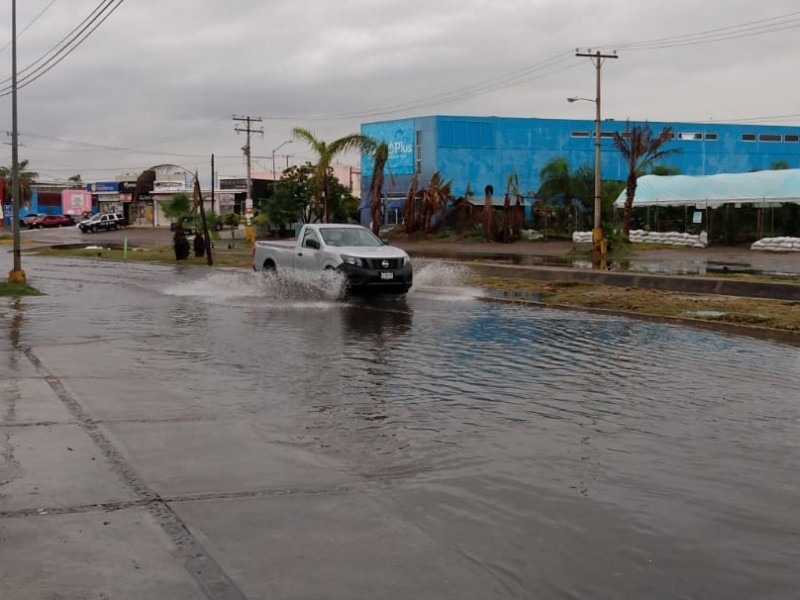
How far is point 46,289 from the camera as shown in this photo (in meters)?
23.6

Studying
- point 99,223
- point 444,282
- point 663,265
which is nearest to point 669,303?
point 444,282

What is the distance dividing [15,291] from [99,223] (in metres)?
64.0

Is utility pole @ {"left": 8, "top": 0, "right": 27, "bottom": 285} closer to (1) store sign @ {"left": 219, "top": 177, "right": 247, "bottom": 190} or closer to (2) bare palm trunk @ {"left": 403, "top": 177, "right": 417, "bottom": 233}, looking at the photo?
(2) bare palm trunk @ {"left": 403, "top": 177, "right": 417, "bottom": 233}

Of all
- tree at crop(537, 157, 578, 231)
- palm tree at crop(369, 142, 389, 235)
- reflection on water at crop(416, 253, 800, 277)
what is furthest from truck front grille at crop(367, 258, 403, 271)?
tree at crop(537, 157, 578, 231)

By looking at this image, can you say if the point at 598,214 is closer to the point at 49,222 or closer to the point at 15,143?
the point at 15,143

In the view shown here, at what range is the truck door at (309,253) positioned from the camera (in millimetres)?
20766

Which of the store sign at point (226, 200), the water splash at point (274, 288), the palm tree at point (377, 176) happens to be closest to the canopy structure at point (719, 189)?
the palm tree at point (377, 176)

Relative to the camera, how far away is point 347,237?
21.3m

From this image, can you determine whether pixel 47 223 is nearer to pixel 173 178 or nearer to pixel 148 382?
pixel 173 178

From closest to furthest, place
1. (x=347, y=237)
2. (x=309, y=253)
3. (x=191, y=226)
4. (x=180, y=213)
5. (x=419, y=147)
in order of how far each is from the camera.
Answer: (x=309, y=253), (x=347, y=237), (x=180, y=213), (x=191, y=226), (x=419, y=147)

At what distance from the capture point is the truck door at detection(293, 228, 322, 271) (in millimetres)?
20766

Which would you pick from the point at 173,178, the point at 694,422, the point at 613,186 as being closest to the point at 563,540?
the point at 694,422

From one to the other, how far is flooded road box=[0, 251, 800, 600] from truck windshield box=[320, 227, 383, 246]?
6532 mm

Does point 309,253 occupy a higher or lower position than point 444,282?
higher
